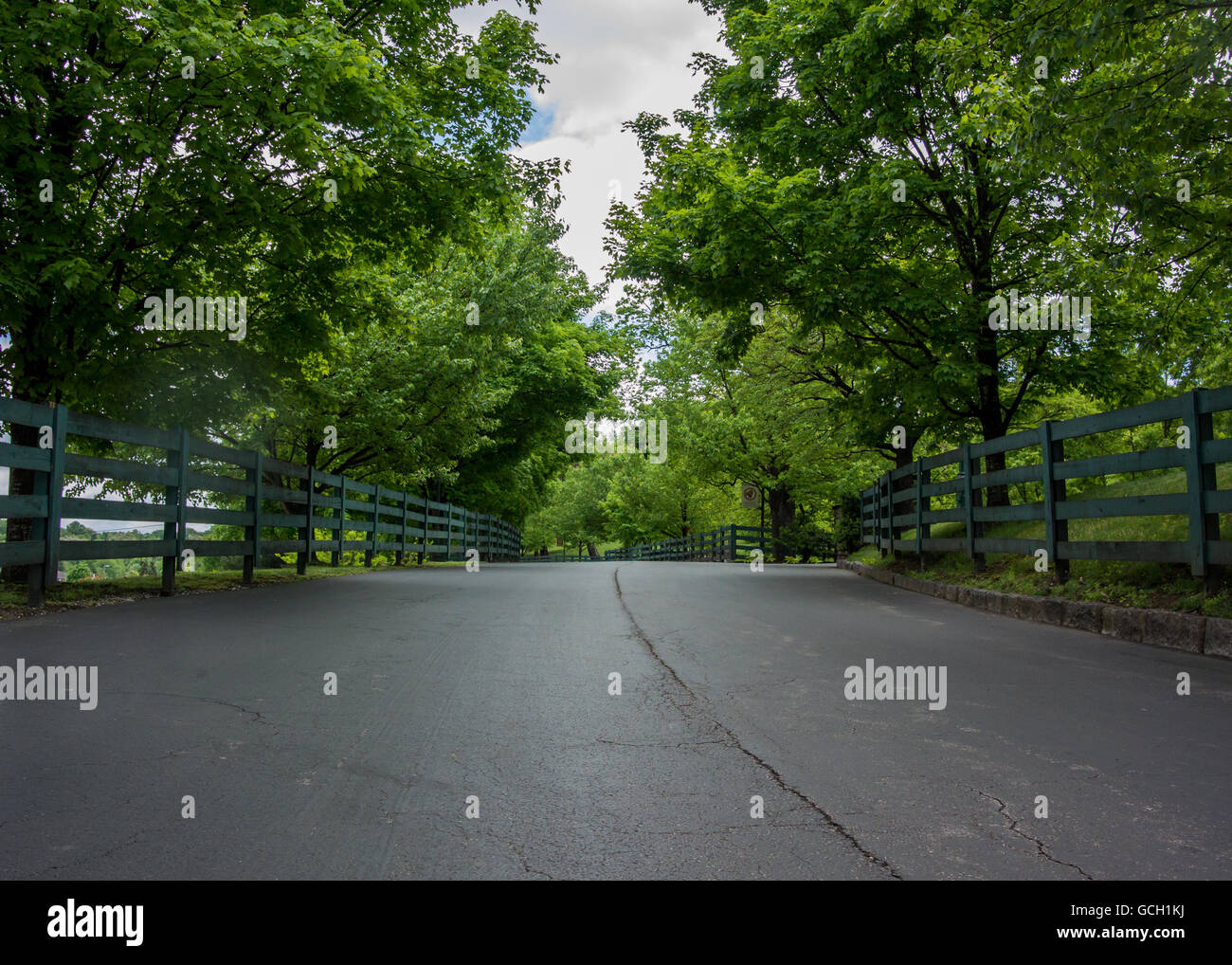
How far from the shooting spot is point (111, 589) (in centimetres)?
939

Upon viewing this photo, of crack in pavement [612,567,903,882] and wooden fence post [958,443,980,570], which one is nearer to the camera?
crack in pavement [612,567,903,882]

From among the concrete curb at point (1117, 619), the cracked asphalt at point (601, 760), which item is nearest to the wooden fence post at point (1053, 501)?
the concrete curb at point (1117, 619)

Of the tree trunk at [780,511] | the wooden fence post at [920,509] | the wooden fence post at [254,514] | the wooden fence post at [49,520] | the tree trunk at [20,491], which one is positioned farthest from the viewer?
the tree trunk at [780,511]

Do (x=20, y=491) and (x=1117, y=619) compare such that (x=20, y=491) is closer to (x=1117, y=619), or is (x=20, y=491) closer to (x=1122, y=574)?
(x=1117, y=619)

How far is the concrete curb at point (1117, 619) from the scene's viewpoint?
6270 mm

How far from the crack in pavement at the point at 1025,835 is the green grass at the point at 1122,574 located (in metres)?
4.61

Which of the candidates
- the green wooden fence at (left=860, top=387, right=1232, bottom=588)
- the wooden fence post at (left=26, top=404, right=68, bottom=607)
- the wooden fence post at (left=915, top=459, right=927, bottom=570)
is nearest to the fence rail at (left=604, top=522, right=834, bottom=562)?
the wooden fence post at (left=915, top=459, right=927, bottom=570)

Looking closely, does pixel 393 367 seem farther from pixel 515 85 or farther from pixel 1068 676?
pixel 1068 676

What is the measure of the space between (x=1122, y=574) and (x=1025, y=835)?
258 inches

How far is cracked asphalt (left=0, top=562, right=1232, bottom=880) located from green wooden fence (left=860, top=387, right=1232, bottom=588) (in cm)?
125

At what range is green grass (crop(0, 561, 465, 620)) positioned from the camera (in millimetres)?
7798

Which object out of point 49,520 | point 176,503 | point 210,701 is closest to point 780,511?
point 176,503

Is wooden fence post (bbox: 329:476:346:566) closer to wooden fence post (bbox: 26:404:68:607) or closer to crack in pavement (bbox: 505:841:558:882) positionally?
wooden fence post (bbox: 26:404:68:607)

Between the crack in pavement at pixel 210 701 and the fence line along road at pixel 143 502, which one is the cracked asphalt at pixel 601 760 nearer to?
the crack in pavement at pixel 210 701
